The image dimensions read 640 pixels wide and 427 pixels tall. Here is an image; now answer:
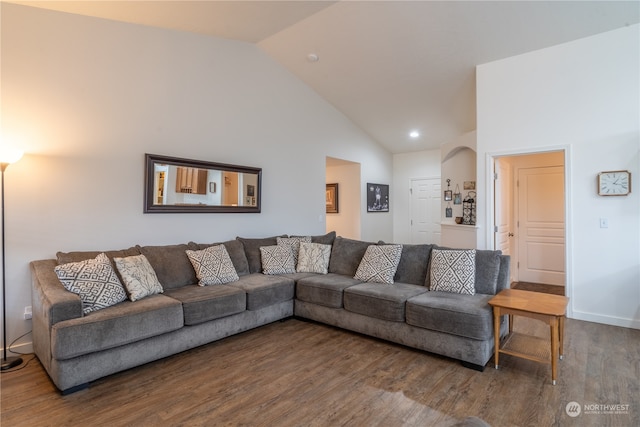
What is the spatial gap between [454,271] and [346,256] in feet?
4.57

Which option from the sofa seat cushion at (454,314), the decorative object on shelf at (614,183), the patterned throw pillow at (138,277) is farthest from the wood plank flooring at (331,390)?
the decorative object on shelf at (614,183)

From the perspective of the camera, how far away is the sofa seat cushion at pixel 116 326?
7.41 feet

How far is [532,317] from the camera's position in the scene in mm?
2420

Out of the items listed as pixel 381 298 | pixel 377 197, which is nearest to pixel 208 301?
pixel 381 298

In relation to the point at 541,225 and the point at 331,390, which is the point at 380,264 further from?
the point at 541,225

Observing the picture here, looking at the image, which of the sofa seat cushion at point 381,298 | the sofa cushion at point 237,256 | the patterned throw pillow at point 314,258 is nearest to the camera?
the sofa seat cushion at point 381,298

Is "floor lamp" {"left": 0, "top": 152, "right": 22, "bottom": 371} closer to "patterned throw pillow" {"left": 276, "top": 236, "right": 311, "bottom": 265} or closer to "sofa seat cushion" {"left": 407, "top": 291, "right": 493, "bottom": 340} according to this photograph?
"patterned throw pillow" {"left": 276, "top": 236, "right": 311, "bottom": 265}

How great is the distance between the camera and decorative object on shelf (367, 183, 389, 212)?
726 cm

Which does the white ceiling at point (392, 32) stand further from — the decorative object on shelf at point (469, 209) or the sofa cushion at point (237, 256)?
the sofa cushion at point (237, 256)

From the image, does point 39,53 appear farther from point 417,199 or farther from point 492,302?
point 417,199

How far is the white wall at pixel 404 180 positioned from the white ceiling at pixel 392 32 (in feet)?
5.79

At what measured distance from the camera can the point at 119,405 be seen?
220cm

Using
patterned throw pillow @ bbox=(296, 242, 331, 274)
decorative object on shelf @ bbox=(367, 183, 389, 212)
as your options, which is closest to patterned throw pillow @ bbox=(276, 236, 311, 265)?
patterned throw pillow @ bbox=(296, 242, 331, 274)

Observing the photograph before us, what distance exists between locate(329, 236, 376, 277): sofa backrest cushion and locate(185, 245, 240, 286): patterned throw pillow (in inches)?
49.3
